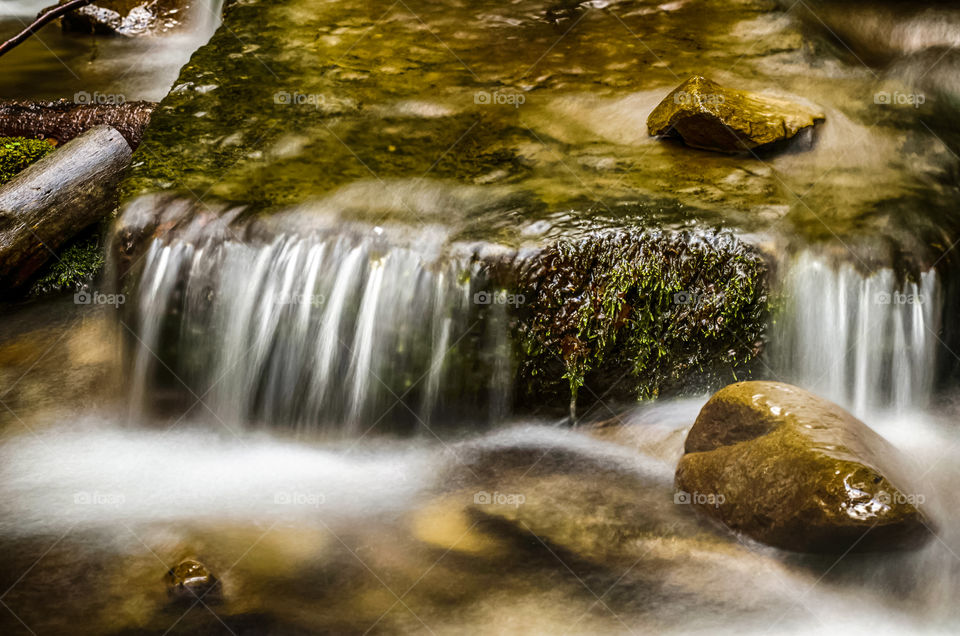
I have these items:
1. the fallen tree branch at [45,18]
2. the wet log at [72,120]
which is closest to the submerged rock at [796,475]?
the fallen tree branch at [45,18]

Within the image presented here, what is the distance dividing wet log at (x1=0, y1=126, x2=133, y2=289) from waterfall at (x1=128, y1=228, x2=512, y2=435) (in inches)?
32.7

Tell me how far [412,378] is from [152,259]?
167 centimetres

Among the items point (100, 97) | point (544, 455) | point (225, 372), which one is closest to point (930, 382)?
point (544, 455)

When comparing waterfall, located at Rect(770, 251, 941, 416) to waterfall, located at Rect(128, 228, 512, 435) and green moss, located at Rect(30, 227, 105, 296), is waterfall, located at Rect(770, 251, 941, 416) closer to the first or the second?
waterfall, located at Rect(128, 228, 512, 435)

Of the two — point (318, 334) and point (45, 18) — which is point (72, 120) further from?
point (45, 18)

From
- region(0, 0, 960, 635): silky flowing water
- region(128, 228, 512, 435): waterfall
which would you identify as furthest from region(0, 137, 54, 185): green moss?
region(128, 228, 512, 435): waterfall

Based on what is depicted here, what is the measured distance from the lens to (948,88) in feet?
20.3

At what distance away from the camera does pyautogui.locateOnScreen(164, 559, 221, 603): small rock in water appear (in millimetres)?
3553

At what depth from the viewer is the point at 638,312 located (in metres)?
4.57

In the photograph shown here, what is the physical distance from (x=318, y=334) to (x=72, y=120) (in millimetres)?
3149

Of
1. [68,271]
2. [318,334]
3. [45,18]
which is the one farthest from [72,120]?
[45,18]

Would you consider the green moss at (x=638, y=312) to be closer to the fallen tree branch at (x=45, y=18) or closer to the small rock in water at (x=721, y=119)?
the small rock in water at (x=721, y=119)

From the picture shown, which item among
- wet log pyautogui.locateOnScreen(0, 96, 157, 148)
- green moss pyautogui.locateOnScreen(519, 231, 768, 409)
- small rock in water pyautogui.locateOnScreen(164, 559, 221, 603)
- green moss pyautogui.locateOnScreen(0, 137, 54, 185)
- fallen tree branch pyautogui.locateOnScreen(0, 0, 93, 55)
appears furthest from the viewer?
wet log pyautogui.locateOnScreen(0, 96, 157, 148)

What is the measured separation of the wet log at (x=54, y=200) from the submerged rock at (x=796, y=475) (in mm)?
3935
